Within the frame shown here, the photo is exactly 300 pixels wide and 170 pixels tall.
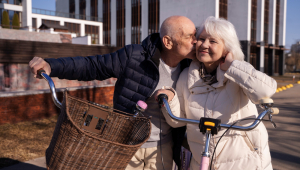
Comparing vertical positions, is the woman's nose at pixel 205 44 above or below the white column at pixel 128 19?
below

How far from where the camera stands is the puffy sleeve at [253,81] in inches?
69.2

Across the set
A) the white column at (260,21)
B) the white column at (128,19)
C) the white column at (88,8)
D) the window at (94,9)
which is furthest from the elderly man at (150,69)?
the white column at (88,8)

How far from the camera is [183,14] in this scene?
33969 millimetres

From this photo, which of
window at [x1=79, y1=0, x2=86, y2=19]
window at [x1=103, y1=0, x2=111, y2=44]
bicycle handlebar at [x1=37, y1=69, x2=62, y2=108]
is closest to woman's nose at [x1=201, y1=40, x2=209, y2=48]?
bicycle handlebar at [x1=37, y1=69, x2=62, y2=108]

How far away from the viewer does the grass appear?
15.9 ft

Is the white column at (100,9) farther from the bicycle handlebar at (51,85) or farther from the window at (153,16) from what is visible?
the bicycle handlebar at (51,85)

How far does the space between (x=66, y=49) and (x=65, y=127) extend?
11.0 m

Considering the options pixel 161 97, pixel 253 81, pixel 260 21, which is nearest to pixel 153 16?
pixel 260 21

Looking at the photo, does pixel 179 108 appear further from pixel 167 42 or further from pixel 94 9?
pixel 94 9

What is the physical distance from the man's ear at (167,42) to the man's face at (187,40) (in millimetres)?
88

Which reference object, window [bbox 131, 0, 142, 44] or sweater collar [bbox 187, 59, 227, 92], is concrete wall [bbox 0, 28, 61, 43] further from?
window [bbox 131, 0, 142, 44]

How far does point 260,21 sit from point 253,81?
126 feet

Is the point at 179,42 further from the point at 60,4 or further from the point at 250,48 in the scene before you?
the point at 60,4

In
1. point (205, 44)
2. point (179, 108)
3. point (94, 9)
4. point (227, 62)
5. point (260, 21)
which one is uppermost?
point (94, 9)
